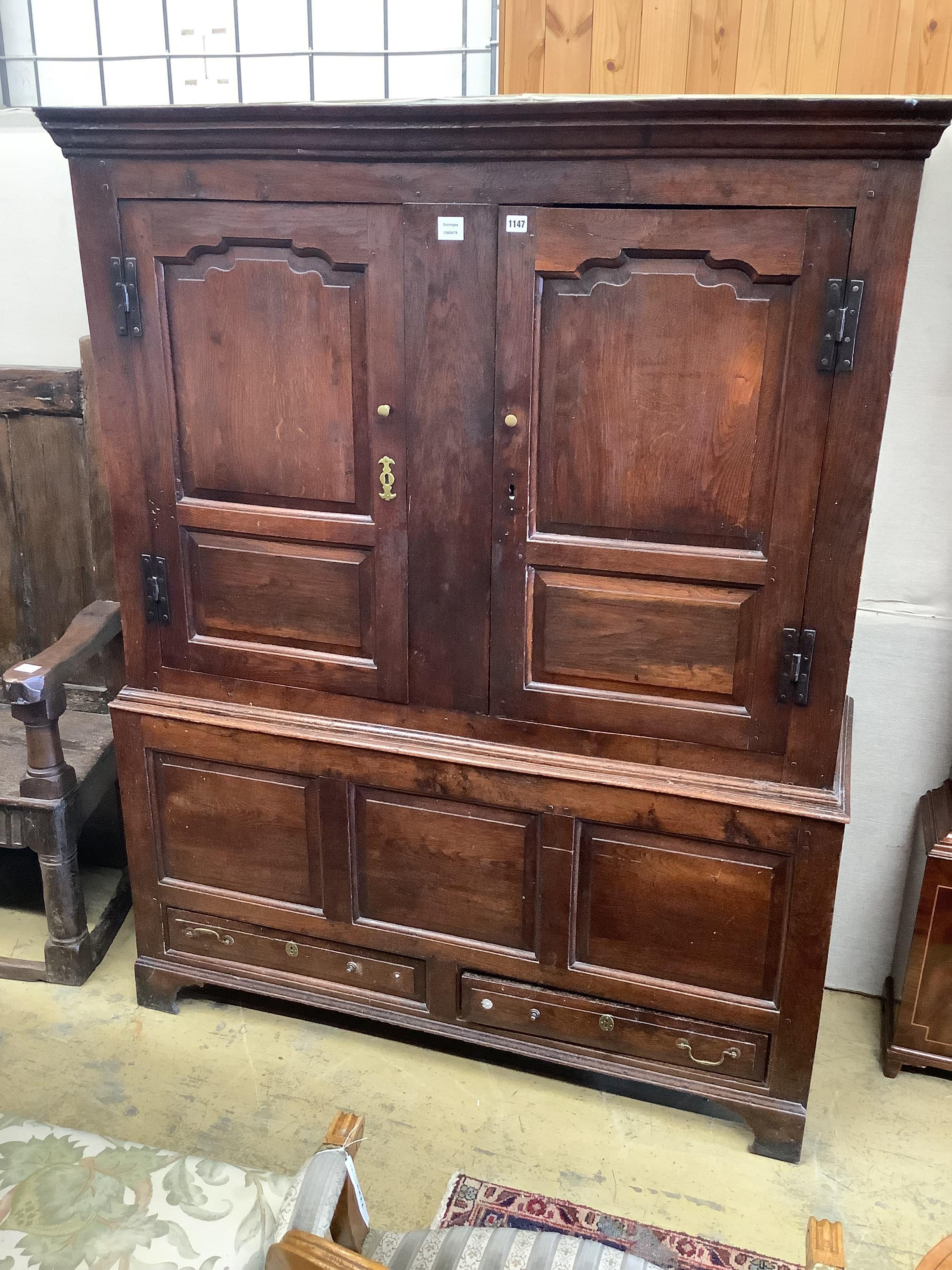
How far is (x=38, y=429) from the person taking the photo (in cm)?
249

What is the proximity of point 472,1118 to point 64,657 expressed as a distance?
52.4 inches

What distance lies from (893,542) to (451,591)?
38.2 inches

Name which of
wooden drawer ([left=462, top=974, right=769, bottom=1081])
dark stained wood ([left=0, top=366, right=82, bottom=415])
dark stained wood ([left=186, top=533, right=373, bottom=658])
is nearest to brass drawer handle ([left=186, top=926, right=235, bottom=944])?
wooden drawer ([left=462, top=974, right=769, bottom=1081])

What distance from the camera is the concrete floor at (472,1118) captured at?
6.24 ft

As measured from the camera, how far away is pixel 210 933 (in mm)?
2303

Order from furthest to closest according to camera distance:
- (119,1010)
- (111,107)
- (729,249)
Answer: (119,1010) → (111,107) → (729,249)

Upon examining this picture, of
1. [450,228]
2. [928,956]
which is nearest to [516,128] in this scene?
[450,228]

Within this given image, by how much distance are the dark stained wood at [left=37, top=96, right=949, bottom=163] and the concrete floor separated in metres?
1.83

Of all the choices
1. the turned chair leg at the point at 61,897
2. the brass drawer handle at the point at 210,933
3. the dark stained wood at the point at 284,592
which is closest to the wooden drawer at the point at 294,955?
the brass drawer handle at the point at 210,933

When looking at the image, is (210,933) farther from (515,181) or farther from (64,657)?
(515,181)

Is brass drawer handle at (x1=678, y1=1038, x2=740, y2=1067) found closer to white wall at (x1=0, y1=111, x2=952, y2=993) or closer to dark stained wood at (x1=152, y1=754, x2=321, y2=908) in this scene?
white wall at (x1=0, y1=111, x2=952, y2=993)

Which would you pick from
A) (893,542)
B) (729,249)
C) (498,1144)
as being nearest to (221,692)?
(498,1144)

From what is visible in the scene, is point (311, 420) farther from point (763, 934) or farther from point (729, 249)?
point (763, 934)

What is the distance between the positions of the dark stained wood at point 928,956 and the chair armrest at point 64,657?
6.13 ft
